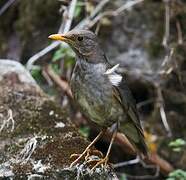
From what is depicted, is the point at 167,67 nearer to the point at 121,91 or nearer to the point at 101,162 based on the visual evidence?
the point at 121,91

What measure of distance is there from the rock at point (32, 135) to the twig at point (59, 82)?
44.5 inches

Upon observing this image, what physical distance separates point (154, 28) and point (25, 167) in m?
3.04

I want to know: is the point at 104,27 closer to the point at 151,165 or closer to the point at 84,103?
the point at 151,165

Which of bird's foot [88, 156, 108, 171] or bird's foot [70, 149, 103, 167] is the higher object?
bird's foot [70, 149, 103, 167]

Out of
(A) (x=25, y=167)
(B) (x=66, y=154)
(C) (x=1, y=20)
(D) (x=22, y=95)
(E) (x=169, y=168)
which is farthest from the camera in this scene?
(C) (x=1, y=20)

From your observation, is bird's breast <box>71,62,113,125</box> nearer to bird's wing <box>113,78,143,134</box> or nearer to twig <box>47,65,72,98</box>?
bird's wing <box>113,78,143,134</box>

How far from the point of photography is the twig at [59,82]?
212 inches

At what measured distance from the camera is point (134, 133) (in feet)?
12.9

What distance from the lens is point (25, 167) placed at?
3.02 metres

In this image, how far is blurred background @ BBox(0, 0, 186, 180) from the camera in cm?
528

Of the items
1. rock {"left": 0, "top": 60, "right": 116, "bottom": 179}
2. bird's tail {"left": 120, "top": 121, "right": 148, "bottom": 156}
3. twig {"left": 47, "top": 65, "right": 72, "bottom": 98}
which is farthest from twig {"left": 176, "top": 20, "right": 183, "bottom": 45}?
rock {"left": 0, "top": 60, "right": 116, "bottom": 179}

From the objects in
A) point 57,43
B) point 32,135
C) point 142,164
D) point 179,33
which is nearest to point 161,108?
point 142,164

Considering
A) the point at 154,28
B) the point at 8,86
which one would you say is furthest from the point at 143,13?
the point at 8,86

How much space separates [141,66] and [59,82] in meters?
0.86
